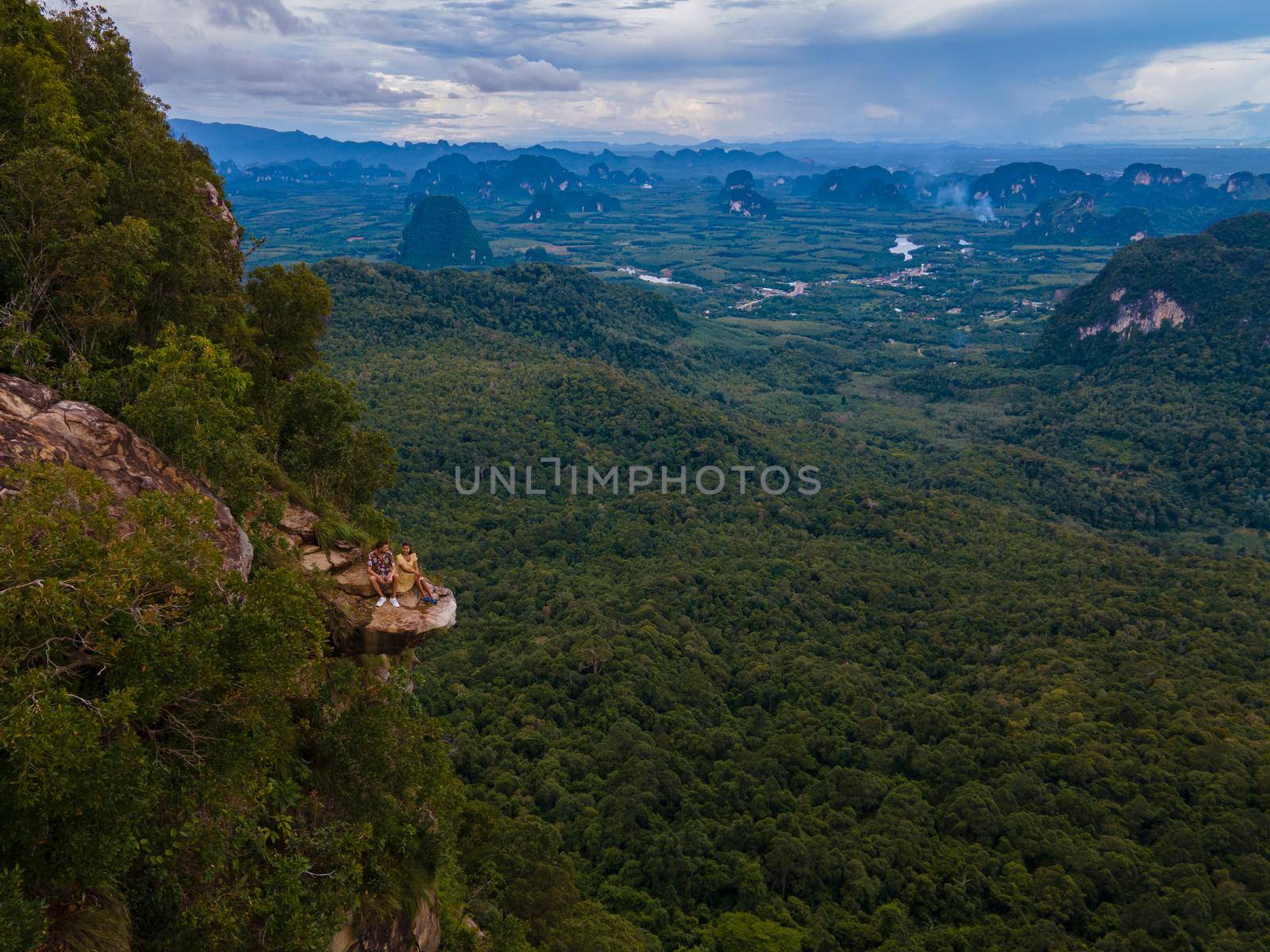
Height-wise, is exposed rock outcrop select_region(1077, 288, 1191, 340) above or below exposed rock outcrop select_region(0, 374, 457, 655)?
above

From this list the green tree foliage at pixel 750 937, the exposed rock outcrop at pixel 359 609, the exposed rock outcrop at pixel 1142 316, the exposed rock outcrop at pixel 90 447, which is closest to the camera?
the exposed rock outcrop at pixel 90 447

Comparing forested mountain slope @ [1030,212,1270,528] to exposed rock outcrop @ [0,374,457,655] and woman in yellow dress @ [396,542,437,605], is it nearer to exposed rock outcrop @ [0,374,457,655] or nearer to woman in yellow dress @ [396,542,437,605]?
woman in yellow dress @ [396,542,437,605]

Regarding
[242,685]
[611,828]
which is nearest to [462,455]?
[611,828]

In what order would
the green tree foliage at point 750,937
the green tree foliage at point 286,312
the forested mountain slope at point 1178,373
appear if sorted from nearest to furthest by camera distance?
1. the green tree foliage at point 286,312
2. the green tree foliage at point 750,937
3. the forested mountain slope at point 1178,373

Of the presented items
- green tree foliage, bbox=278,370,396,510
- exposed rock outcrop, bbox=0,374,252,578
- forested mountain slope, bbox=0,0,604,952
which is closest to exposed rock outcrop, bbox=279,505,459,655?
forested mountain slope, bbox=0,0,604,952

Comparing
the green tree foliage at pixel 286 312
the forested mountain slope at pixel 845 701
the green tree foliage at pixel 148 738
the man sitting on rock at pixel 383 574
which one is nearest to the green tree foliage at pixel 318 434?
the green tree foliage at pixel 286 312

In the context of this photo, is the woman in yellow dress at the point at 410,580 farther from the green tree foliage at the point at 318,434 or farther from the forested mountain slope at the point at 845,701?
the forested mountain slope at the point at 845,701

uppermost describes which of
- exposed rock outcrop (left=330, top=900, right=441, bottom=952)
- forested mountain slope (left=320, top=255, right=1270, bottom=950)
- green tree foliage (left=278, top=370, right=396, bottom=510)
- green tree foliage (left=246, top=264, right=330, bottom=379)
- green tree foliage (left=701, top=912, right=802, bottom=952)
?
green tree foliage (left=246, top=264, right=330, bottom=379)

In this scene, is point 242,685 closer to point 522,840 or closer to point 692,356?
point 522,840

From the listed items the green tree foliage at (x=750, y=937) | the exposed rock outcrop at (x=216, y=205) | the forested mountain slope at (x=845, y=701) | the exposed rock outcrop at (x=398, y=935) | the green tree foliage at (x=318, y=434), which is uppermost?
the exposed rock outcrop at (x=216, y=205)
